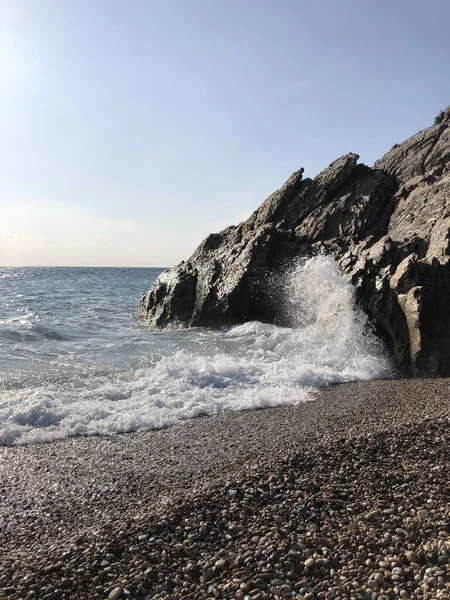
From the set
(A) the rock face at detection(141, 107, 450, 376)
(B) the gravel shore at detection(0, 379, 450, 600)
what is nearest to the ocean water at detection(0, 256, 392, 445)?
(A) the rock face at detection(141, 107, 450, 376)

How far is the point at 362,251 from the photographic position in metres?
22.1

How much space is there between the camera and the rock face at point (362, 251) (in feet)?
51.6

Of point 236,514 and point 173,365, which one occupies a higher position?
point 173,365

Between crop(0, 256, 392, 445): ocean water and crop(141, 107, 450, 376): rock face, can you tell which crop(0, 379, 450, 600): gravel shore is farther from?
crop(141, 107, 450, 376): rock face

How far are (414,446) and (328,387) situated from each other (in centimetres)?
583

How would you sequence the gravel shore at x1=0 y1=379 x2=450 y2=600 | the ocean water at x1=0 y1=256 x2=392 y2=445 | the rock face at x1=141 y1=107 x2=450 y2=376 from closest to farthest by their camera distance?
the gravel shore at x1=0 y1=379 x2=450 y2=600, the ocean water at x1=0 y1=256 x2=392 y2=445, the rock face at x1=141 y1=107 x2=450 y2=376

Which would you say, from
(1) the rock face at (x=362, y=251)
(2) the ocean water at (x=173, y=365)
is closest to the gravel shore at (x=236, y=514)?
(2) the ocean water at (x=173, y=365)

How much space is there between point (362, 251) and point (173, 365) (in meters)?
12.4

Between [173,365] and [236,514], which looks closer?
[236,514]

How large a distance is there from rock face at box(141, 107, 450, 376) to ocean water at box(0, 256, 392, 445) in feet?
3.90

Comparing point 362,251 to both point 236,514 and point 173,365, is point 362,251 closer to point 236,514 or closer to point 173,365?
point 173,365

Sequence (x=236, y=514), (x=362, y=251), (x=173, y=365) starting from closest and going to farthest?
(x=236, y=514) → (x=173, y=365) → (x=362, y=251)

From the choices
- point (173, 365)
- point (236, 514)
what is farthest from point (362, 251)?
point (236, 514)

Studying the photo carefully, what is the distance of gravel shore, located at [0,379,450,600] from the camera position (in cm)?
464
